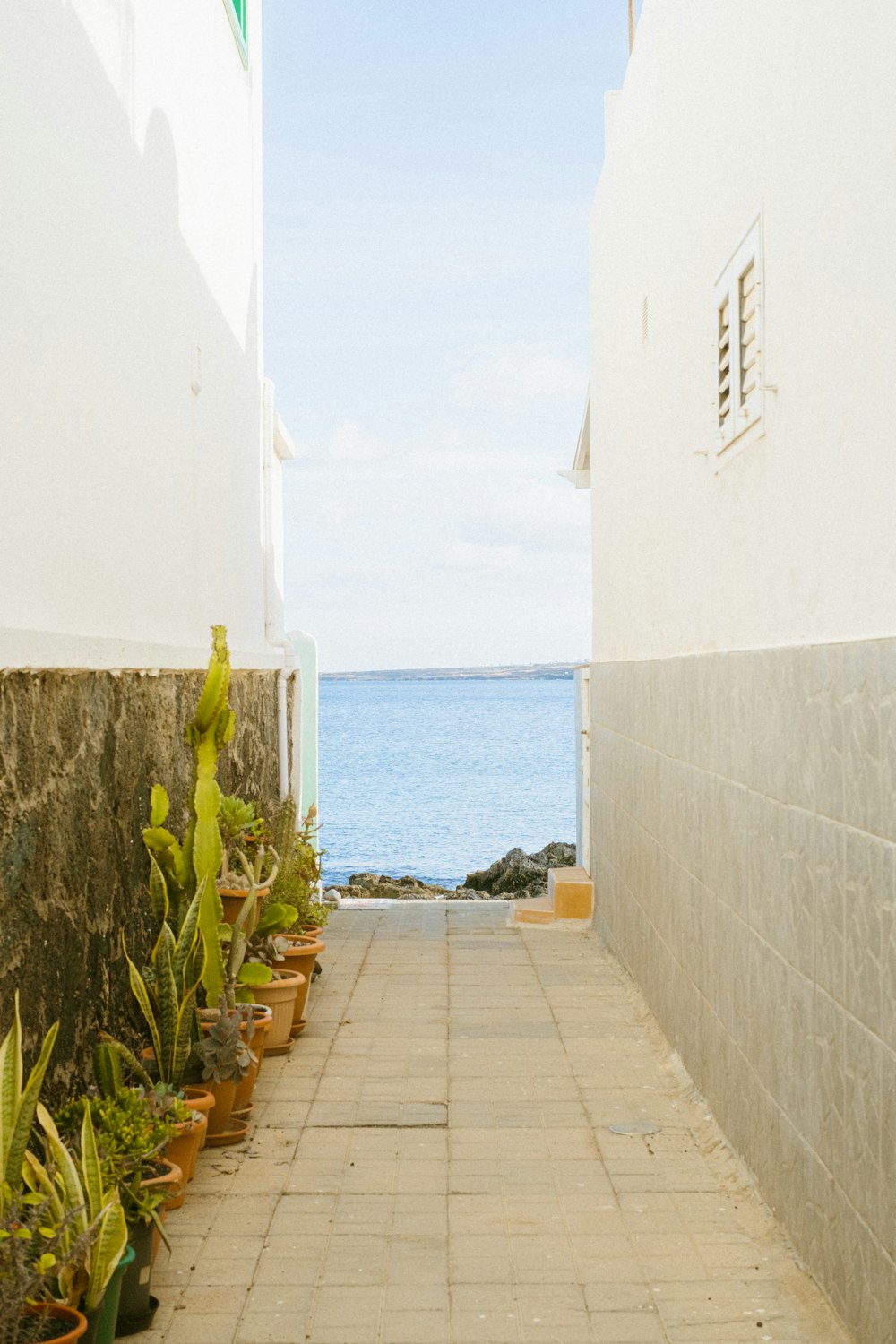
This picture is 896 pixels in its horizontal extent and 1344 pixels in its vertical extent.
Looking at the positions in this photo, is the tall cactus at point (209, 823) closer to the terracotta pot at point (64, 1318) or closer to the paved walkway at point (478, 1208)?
the paved walkway at point (478, 1208)

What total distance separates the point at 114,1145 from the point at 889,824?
2.31 meters

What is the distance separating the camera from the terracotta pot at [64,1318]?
10.4 feet

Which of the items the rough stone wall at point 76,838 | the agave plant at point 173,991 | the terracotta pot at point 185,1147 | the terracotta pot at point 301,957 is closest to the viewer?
the rough stone wall at point 76,838

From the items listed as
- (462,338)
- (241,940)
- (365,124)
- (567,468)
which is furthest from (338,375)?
(241,940)

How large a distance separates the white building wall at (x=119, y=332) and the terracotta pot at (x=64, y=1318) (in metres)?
1.71

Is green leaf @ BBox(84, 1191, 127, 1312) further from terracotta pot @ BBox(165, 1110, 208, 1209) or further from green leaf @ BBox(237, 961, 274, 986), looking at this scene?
green leaf @ BBox(237, 961, 274, 986)

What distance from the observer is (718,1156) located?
513 centimetres

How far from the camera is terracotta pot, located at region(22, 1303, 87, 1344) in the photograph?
3180 millimetres

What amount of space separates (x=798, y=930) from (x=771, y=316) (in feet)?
6.48

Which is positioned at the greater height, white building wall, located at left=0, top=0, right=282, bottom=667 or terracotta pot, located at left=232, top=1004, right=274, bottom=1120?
white building wall, located at left=0, top=0, right=282, bottom=667

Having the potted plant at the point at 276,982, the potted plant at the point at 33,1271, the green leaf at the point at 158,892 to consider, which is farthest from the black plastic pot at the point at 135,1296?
the potted plant at the point at 276,982

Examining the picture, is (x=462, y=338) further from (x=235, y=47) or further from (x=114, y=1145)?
(x=114, y=1145)

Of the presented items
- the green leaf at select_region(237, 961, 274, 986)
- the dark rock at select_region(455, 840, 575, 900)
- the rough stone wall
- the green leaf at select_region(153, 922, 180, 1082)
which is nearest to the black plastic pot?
the rough stone wall

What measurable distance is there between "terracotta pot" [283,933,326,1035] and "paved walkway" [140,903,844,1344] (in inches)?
7.3
